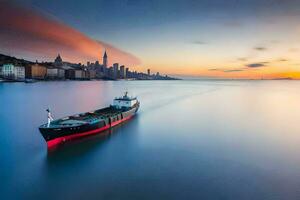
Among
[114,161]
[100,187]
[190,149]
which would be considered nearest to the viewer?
[100,187]

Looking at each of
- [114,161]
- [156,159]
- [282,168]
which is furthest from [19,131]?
[282,168]

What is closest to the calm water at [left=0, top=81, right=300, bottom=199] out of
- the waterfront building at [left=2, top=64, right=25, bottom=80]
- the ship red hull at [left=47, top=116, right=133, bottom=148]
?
the ship red hull at [left=47, top=116, right=133, bottom=148]

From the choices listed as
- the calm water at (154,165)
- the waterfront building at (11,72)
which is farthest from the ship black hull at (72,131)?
the waterfront building at (11,72)

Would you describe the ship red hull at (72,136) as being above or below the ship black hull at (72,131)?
below

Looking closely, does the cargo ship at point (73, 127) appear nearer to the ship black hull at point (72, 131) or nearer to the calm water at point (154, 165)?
the ship black hull at point (72, 131)

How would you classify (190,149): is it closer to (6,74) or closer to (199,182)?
(199,182)

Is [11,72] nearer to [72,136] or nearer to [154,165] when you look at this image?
[72,136]

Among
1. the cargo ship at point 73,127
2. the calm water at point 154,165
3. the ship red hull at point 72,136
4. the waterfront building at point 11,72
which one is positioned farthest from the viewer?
the waterfront building at point 11,72

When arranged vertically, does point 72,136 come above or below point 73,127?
below

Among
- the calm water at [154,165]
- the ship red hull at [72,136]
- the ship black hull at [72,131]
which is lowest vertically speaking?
the calm water at [154,165]

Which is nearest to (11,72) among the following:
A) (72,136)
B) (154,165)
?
(72,136)

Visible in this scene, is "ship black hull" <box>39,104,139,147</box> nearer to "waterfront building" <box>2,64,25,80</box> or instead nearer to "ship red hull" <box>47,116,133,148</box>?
"ship red hull" <box>47,116,133,148</box>
